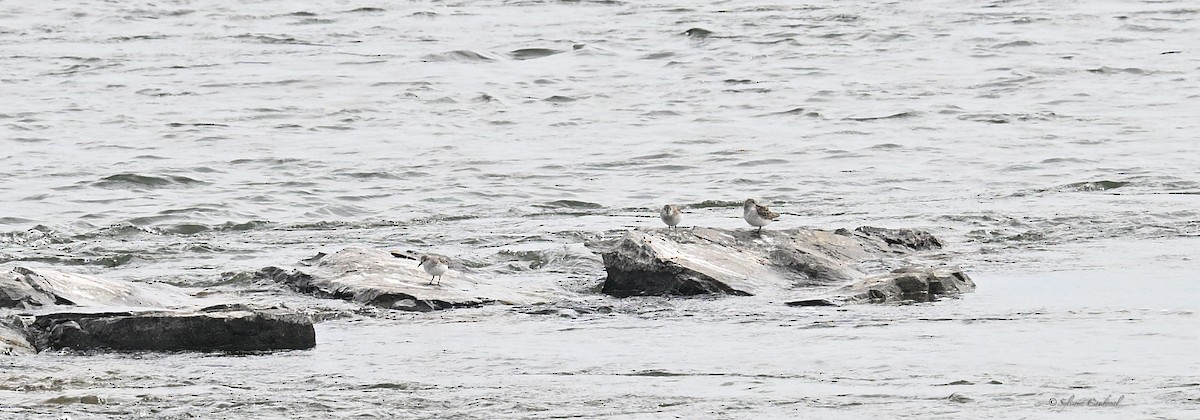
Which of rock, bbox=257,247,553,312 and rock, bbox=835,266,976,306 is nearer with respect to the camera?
rock, bbox=835,266,976,306

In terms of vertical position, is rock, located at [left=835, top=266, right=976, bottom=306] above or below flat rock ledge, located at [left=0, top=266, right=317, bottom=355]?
below

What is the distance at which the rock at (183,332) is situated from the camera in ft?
28.2

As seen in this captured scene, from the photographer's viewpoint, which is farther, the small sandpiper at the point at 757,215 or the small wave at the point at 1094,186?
the small wave at the point at 1094,186

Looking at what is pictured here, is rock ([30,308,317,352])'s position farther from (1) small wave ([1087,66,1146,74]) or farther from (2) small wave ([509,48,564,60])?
(1) small wave ([1087,66,1146,74])

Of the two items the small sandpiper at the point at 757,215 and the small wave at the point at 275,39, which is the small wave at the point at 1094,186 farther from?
the small wave at the point at 275,39

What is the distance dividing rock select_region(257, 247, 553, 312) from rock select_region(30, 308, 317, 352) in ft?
4.46

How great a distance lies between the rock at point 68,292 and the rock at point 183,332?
36.4 inches

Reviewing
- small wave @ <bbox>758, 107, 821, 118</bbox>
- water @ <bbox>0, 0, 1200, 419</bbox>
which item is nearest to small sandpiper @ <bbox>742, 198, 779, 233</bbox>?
water @ <bbox>0, 0, 1200, 419</bbox>

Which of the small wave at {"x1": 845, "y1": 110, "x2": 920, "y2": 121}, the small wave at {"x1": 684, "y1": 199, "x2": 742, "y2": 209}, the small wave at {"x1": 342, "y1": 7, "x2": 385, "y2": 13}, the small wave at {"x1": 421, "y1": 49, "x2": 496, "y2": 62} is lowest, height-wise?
the small wave at {"x1": 342, "y1": 7, "x2": 385, "y2": 13}

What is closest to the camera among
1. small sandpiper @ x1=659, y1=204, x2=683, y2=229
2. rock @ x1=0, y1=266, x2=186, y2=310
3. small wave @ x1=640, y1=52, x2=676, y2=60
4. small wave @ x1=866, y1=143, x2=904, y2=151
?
rock @ x1=0, y1=266, x2=186, y2=310

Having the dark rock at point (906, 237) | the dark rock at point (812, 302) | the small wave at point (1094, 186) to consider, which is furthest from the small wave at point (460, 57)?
the dark rock at point (812, 302)

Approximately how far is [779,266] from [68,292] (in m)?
4.19

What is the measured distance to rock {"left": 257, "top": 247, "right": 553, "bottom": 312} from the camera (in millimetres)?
10125

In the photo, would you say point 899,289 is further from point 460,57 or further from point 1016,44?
point 1016,44
